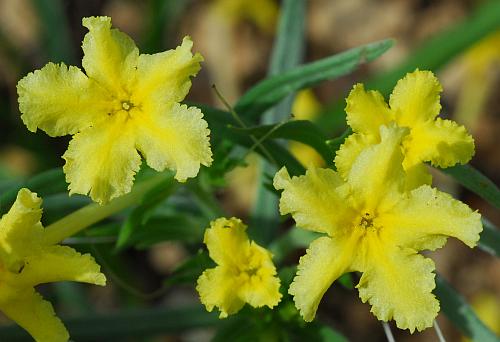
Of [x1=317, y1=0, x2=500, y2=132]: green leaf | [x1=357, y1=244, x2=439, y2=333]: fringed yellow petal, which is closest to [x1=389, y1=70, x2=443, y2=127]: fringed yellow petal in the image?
[x1=357, y1=244, x2=439, y2=333]: fringed yellow petal

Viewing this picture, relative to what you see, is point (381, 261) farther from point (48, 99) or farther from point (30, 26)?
point (30, 26)

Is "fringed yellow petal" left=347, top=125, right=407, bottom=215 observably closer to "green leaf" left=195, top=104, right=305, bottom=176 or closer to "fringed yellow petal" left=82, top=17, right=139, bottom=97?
"green leaf" left=195, top=104, right=305, bottom=176

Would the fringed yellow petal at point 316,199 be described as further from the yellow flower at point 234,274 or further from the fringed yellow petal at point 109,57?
the fringed yellow petal at point 109,57

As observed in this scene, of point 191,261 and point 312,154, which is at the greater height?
point 312,154

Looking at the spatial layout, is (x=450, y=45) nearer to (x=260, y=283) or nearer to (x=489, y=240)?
(x=489, y=240)

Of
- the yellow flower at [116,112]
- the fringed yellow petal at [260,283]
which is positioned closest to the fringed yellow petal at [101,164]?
the yellow flower at [116,112]

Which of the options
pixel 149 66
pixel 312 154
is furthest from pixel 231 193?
pixel 149 66

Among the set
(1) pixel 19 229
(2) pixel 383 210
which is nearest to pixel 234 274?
(2) pixel 383 210
